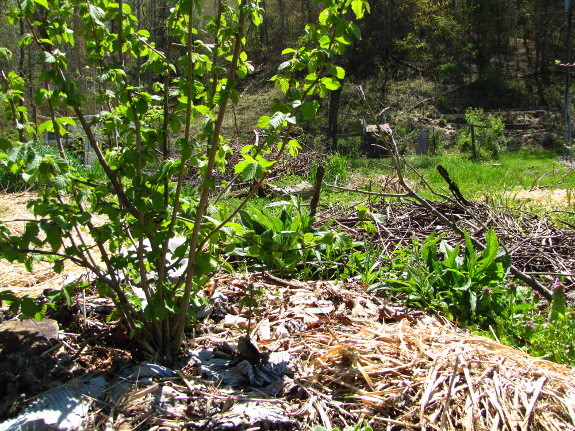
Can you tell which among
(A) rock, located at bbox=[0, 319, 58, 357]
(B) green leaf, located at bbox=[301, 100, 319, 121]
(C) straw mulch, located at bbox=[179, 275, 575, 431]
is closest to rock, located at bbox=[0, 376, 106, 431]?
(A) rock, located at bbox=[0, 319, 58, 357]

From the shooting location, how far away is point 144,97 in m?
1.89

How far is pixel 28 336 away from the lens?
211 centimetres

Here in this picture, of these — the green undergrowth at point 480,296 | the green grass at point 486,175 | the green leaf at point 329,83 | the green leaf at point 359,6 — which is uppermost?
the green leaf at point 359,6

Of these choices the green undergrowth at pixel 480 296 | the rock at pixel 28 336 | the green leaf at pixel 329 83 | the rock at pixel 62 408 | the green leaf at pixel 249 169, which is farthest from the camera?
the green undergrowth at pixel 480 296

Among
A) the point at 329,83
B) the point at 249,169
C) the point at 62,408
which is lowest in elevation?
the point at 62,408

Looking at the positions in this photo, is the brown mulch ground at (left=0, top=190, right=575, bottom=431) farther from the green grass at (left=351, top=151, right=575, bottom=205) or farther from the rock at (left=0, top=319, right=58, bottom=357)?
the green grass at (left=351, top=151, right=575, bottom=205)

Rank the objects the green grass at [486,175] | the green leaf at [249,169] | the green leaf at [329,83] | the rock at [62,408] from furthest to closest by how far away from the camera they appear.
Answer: the green grass at [486,175], the green leaf at [329,83], the green leaf at [249,169], the rock at [62,408]

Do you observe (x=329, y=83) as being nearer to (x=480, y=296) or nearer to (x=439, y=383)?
(x=439, y=383)

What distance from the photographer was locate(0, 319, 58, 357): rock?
2043 mm

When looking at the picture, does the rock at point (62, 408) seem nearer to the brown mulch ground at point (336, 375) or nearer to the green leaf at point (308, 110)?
the brown mulch ground at point (336, 375)

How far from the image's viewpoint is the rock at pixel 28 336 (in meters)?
2.04

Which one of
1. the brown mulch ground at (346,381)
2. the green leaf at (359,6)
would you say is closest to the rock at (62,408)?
the brown mulch ground at (346,381)

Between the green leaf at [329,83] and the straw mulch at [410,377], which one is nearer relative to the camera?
the straw mulch at [410,377]

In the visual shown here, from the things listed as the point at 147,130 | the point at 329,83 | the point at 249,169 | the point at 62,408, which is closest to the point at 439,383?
the point at 249,169
